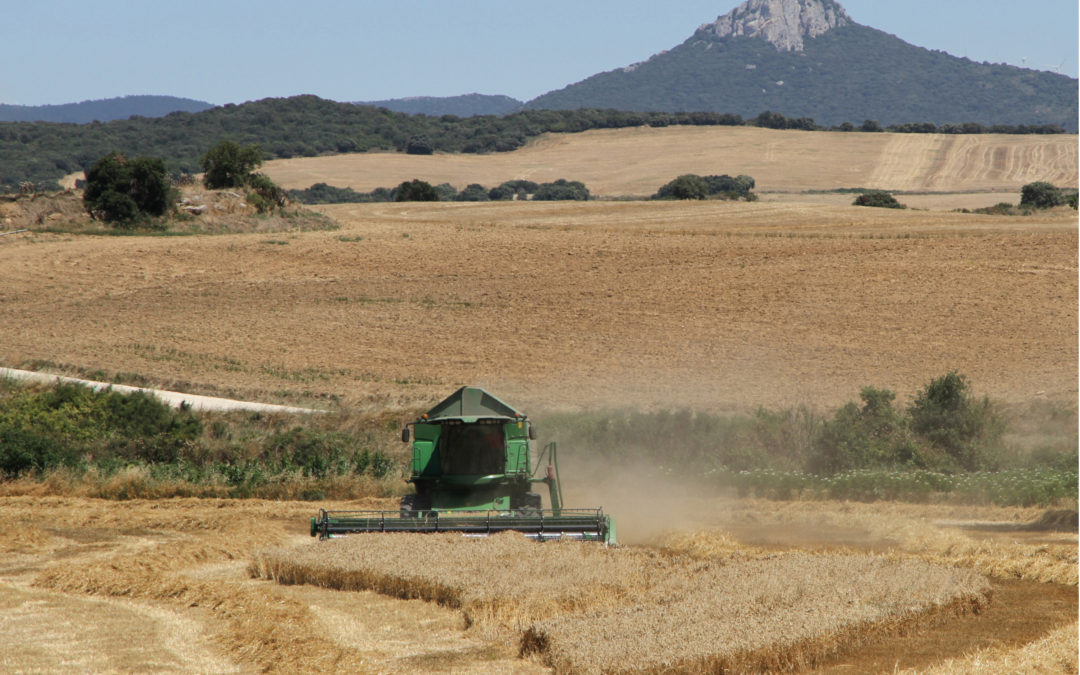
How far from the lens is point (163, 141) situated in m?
163

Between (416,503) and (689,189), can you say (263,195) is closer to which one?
(689,189)

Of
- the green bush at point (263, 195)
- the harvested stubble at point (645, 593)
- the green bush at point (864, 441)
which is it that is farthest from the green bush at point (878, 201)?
the harvested stubble at point (645, 593)

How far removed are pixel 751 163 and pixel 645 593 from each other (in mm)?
106014

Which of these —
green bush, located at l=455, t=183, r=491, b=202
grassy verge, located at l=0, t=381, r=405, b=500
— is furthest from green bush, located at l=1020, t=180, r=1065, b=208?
grassy verge, located at l=0, t=381, r=405, b=500

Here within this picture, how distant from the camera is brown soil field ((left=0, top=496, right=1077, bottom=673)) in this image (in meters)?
12.3

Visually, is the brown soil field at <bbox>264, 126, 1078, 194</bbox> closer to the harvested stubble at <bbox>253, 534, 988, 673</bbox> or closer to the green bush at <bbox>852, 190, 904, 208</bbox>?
the green bush at <bbox>852, 190, 904, 208</bbox>

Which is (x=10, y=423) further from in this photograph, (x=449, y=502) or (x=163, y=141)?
(x=163, y=141)

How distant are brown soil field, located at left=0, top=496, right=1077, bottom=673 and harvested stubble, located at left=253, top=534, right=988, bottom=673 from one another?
0.22 ft

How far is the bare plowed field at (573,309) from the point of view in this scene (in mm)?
36906

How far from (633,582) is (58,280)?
4234 cm

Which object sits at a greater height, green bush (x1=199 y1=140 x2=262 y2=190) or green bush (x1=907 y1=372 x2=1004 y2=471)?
green bush (x1=199 y1=140 x2=262 y2=190)

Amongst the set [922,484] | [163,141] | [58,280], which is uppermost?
[163,141]

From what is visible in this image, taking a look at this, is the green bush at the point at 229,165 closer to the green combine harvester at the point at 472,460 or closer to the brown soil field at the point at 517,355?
the brown soil field at the point at 517,355

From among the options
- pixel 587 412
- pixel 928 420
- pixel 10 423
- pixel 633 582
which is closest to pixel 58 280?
pixel 10 423
